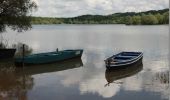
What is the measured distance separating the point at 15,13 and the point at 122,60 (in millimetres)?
15827

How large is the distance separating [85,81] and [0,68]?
29.8ft

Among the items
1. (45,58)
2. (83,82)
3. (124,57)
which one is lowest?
(83,82)

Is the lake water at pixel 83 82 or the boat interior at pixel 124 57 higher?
the boat interior at pixel 124 57

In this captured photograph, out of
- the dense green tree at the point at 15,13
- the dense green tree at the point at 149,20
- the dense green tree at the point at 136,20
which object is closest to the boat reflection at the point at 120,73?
the dense green tree at the point at 15,13

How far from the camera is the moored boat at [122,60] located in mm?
25341

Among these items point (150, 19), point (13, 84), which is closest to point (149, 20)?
point (150, 19)

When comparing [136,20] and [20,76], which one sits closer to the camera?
[20,76]

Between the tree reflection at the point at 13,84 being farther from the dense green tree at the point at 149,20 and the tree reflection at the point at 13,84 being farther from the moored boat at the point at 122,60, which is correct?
the dense green tree at the point at 149,20

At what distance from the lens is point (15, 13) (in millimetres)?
37875

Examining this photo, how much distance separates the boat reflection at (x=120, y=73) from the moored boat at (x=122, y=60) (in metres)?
0.40

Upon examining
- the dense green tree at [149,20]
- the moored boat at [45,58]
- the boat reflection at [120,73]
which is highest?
the dense green tree at [149,20]

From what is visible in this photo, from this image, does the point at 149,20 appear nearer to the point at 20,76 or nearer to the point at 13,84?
the point at 20,76

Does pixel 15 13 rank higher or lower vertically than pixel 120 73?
higher

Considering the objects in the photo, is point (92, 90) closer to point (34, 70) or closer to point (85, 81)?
point (85, 81)
